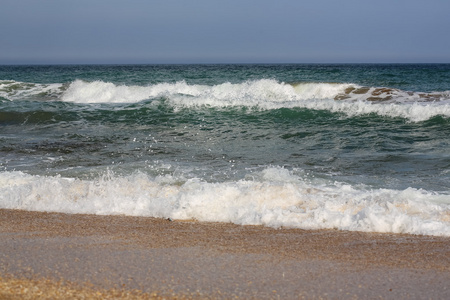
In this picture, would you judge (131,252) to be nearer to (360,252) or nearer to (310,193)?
(360,252)

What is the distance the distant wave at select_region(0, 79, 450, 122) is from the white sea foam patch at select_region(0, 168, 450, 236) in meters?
7.35

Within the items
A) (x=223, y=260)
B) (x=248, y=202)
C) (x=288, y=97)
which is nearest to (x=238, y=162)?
(x=248, y=202)

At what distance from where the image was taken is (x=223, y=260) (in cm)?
316

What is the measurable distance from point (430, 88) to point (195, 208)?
19740 mm

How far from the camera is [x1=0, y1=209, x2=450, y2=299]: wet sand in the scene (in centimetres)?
269

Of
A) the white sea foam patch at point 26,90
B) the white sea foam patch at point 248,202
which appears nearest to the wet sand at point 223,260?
the white sea foam patch at point 248,202

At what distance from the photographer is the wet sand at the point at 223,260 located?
2686 millimetres

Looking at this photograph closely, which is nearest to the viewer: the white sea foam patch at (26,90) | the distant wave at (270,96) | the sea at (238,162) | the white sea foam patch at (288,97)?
the sea at (238,162)

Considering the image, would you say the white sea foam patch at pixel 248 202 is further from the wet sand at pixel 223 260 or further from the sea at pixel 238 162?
the wet sand at pixel 223 260

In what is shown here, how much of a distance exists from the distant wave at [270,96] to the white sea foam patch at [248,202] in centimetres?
735

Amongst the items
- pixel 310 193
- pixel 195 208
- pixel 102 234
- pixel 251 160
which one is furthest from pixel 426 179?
pixel 102 234

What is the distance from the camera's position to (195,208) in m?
4.60

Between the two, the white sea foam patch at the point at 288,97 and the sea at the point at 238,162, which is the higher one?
the white sea foam patch at the point at 288,97

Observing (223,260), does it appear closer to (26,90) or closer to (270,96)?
(270,96)
